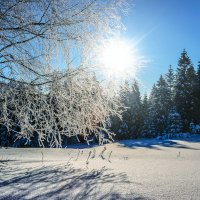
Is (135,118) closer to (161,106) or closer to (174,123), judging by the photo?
(161,106)

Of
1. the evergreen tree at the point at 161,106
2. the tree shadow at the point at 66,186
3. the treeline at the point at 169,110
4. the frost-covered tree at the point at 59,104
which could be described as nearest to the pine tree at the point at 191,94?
the treeline at the point at 169,110

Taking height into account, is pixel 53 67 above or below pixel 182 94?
below

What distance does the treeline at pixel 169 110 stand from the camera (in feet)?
134

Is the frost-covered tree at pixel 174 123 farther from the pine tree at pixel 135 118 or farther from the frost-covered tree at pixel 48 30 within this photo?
the frost-covered tree at pixel 48 30

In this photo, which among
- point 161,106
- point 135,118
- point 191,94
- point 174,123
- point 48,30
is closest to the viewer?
point 48,30

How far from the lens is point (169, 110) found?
4306 cm

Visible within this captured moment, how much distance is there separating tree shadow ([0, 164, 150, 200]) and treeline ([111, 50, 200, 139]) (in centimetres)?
3196

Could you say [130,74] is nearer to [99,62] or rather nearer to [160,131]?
[99,62]

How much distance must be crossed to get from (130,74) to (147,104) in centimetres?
4324

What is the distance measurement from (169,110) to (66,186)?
128 ft

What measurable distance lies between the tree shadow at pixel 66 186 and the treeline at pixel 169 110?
32.0m

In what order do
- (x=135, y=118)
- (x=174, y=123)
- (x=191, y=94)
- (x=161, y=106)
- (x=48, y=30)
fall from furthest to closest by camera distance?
(x=135, y=118), (x=161, y=106), (x=191, y=94), (x=174, y=123), (x=48, y=30)

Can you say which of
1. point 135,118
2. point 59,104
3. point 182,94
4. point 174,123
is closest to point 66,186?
point 59,104

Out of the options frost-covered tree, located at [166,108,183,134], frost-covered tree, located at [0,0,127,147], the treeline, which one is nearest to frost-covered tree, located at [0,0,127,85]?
frost-covered tree, located at [0,0,127,147]
